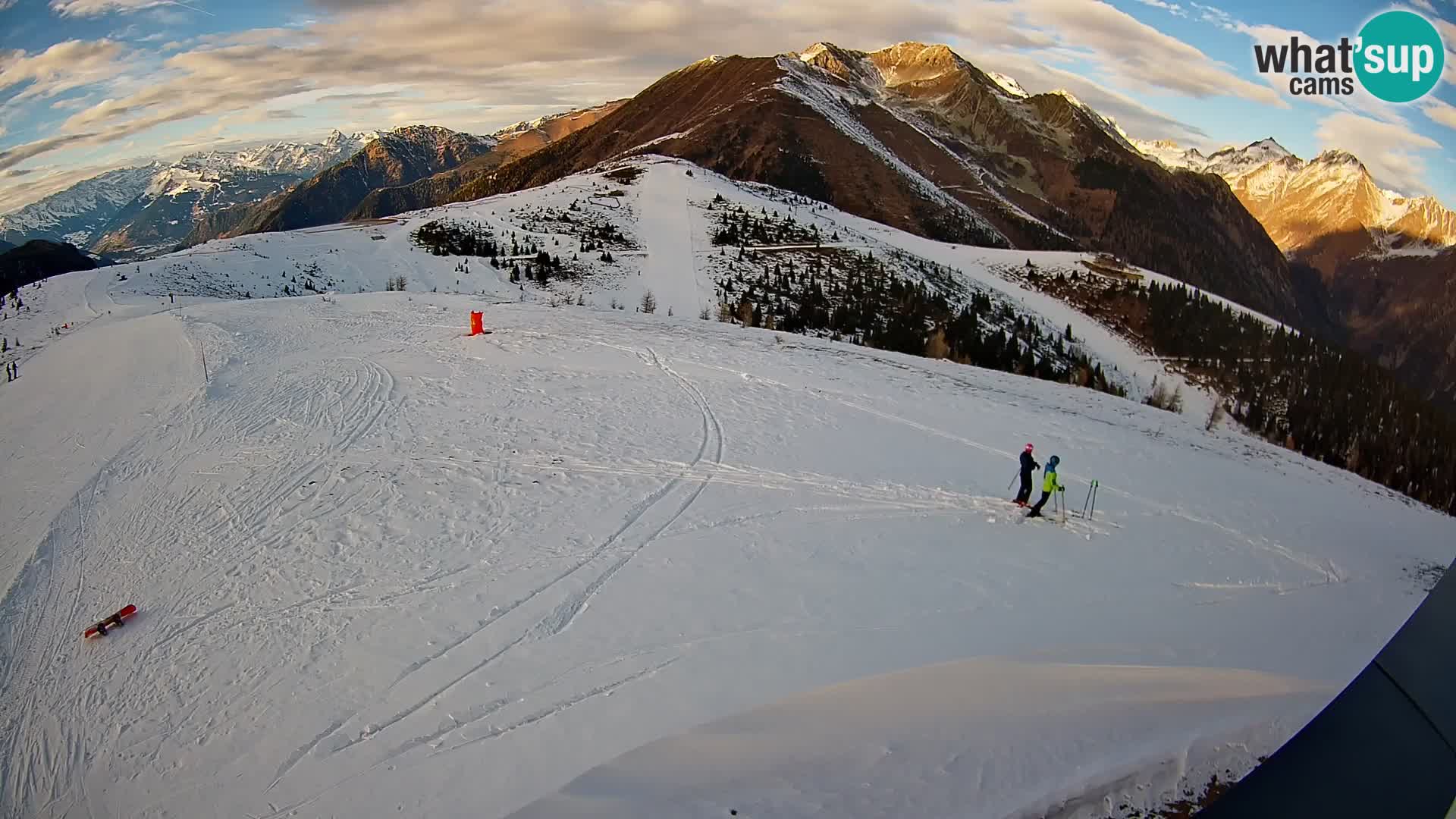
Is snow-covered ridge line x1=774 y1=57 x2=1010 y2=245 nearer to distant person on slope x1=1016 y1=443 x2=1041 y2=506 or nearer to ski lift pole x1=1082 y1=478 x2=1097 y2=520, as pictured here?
ski lift pole x1=1082 y1=478 x2=1097 y2=520

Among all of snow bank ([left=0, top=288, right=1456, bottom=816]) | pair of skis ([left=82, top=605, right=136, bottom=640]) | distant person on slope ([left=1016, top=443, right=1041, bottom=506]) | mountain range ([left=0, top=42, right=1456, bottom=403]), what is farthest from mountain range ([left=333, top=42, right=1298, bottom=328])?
pair of skis ([left=82, top=605, right=136, bottom=640])

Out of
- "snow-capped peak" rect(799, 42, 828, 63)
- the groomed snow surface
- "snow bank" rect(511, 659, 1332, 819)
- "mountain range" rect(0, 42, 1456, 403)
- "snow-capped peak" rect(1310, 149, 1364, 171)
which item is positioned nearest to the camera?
"snow-capped peak" rect(1310, 149, 1364, 171)

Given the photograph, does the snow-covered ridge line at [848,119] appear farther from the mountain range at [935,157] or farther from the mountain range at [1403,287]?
the mountain range at [1403,287]

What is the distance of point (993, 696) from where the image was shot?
567 cm

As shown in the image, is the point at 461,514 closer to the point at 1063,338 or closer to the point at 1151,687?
the point at 1151,687

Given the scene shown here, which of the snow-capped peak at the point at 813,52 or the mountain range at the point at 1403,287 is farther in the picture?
the snow-capped peak at the point at 813,52

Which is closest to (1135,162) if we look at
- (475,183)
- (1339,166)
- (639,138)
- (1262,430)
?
(639,138)

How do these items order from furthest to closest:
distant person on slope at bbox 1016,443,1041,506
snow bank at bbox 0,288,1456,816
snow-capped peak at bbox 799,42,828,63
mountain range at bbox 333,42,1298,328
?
snow-capped peak at bbox 799,42,828,63 < mountain range at bbox 333,42,1298,328 < distant person on slope at bbox 1016,443,1041,506 < snow bank at bbox 0,288,1456,816

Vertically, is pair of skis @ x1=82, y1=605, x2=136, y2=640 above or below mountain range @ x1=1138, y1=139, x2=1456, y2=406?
below

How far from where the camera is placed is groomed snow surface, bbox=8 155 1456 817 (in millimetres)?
4848

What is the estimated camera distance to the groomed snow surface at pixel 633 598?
15.9 ft

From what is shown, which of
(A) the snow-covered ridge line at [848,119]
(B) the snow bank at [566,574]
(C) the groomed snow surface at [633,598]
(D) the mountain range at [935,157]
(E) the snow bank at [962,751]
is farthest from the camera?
(A) the snow-covered ridge line at [848,119]

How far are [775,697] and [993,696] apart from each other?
1667 millimetres

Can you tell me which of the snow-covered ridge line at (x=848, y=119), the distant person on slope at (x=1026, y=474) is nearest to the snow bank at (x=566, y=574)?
the distant person on slope at (x=1026, y=474)
